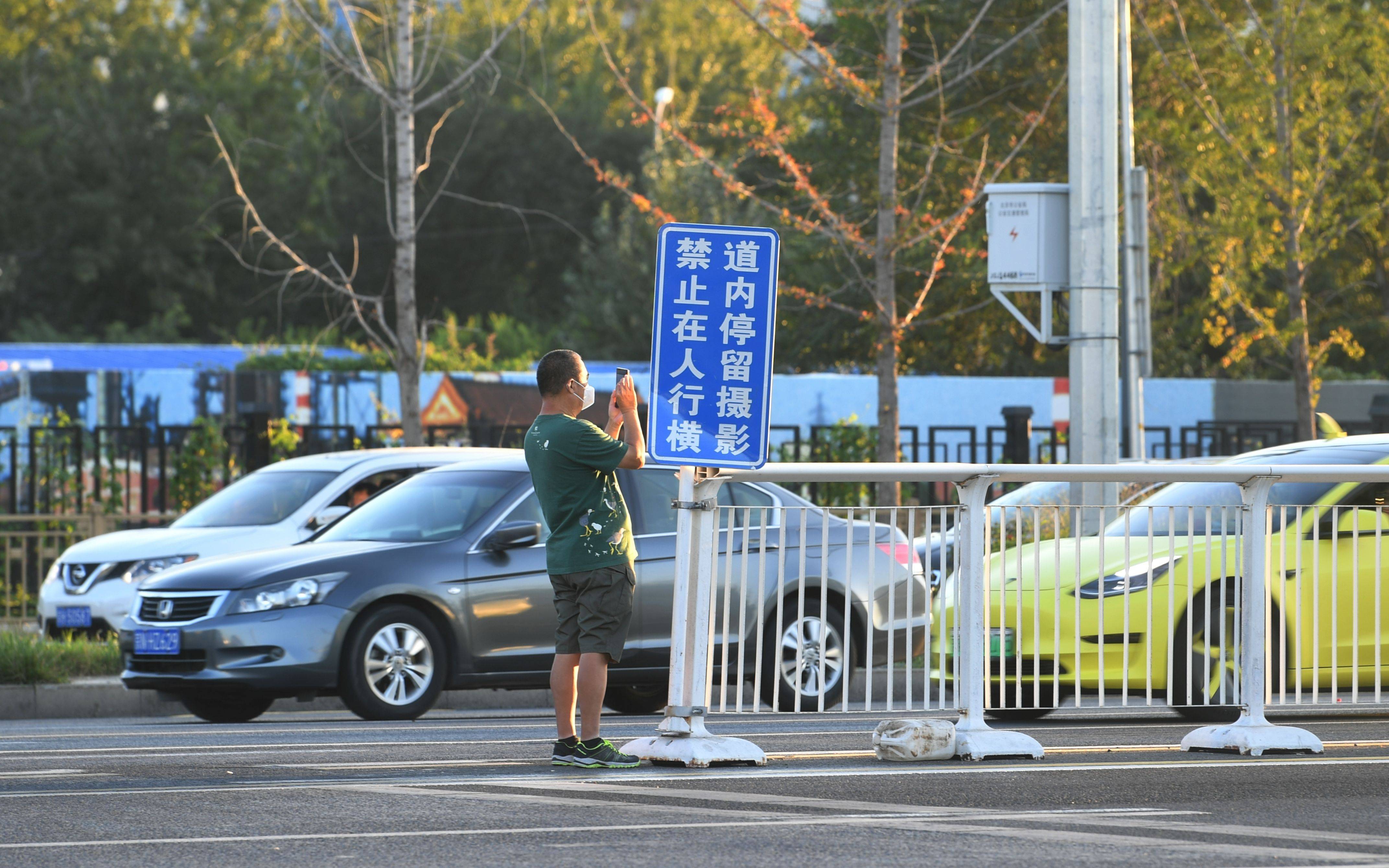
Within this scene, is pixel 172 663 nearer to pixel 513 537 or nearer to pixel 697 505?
pixel 513 537

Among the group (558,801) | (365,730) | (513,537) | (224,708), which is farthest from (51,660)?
(558,801)

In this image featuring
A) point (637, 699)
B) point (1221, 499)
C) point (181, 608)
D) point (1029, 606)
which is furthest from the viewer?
point (637, 699)

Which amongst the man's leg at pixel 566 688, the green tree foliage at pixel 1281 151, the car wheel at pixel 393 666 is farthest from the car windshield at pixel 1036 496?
the green tree foliage at pixel 1281 151

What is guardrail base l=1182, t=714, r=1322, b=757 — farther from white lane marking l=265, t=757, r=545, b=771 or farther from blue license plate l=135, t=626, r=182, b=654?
blue license plate l=135, t=626, r=182, b=654

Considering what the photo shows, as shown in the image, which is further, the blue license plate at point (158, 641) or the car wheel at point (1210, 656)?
the blue license plate at point (158, 641)

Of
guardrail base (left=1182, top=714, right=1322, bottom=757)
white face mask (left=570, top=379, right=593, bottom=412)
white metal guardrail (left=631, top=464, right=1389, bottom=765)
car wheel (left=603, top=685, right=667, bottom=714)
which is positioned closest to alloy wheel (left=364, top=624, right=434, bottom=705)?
car wheel (left=603, top=685, right=667, bottom=714)

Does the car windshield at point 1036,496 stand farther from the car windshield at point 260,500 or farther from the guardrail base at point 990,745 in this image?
the car windshield at point 260,500

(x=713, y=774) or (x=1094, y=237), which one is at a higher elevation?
(x=1094, y=237)

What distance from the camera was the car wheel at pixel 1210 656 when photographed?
8453mm

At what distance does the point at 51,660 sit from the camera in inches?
507

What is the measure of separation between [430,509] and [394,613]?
83cm

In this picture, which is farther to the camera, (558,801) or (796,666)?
(796,666)

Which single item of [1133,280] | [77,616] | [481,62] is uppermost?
[481,62]

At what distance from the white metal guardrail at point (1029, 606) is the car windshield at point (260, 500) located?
19.3 feet
